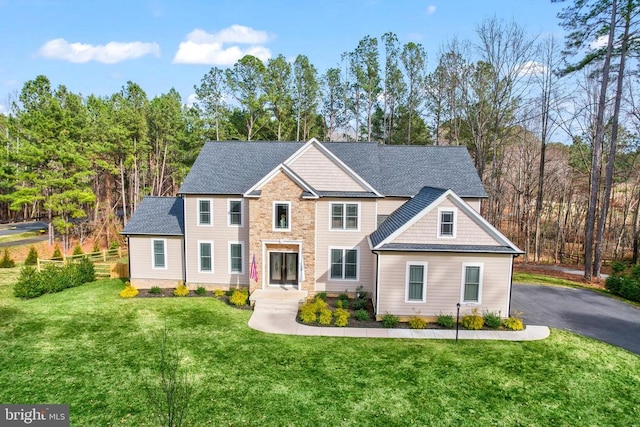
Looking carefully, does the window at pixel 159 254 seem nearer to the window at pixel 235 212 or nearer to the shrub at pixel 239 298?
the window at pixel 235 212

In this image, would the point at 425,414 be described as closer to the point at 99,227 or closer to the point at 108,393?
the point at 108,393

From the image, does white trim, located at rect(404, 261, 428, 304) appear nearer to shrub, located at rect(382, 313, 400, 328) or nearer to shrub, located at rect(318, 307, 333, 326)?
shrub, located at rect(382, 313, 400, 328)

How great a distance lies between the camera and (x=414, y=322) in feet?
47.5

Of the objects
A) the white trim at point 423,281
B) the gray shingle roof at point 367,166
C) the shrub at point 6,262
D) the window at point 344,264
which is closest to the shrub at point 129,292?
the gray shingle roof at point 367,166

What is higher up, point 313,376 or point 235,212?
point 235,212

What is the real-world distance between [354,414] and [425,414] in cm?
189

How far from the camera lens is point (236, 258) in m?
19.0

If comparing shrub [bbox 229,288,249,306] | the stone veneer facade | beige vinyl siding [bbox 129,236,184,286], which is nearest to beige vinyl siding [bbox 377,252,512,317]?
the stone veneer facade

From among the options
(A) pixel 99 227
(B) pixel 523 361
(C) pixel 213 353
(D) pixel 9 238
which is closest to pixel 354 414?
(C) pixel 213 353

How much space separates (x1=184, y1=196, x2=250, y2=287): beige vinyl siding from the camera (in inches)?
739

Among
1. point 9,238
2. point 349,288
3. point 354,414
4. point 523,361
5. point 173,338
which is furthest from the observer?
point 9,238

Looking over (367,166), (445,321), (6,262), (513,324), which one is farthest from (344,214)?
(6,262)

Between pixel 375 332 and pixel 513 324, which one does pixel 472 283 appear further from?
pixel 375 332

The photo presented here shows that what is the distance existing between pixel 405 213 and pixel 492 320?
5890 mm
